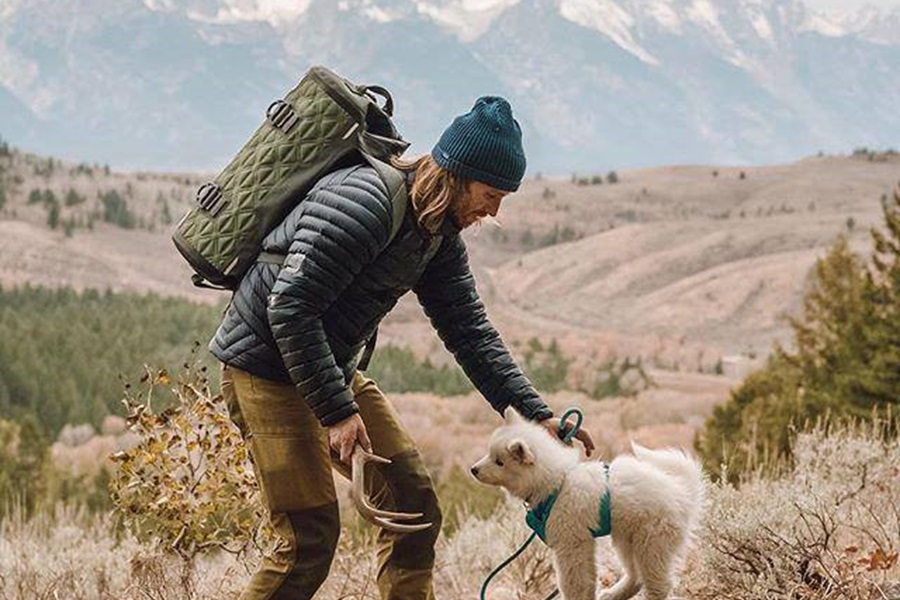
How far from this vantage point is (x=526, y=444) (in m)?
3.62

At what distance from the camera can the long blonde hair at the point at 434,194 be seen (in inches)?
132

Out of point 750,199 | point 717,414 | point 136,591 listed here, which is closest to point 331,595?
point 136,591

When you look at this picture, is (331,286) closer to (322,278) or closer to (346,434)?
(322,278)

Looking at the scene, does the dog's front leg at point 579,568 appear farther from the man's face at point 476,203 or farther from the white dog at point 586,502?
the man's face at point 476,203

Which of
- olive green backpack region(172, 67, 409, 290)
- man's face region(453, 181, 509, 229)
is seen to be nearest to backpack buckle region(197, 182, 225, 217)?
olive green backpack region(172, 67, 409, 290)

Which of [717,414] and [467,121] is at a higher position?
[467,121]

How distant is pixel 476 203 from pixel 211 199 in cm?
79

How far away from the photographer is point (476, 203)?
3.45 m

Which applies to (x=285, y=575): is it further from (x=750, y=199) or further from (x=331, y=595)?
(x=750, y=199)

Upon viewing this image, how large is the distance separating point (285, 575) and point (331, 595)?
160 centimetres

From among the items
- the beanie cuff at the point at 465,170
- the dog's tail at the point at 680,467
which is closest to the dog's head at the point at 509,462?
the dog's tail at the point at 680,467

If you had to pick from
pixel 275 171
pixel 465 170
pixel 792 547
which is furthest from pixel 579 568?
pixel 275 171

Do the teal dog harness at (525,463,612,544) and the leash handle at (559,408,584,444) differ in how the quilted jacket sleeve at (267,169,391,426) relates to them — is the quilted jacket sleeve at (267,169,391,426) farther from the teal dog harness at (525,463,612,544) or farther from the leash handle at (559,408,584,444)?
the leash handle at (559,408,584,444)

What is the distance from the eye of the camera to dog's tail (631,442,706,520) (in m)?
3.90
